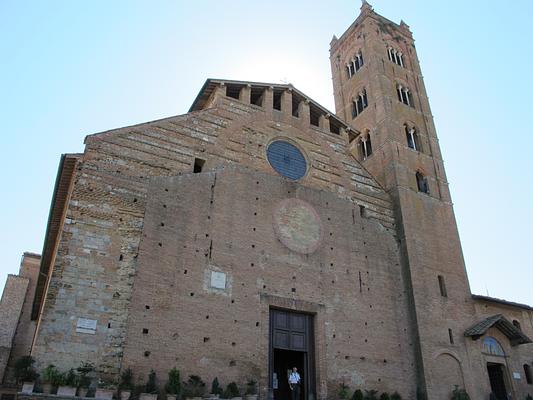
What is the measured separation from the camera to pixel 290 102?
858 inches

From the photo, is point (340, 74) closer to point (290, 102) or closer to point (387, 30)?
point (387, 30)

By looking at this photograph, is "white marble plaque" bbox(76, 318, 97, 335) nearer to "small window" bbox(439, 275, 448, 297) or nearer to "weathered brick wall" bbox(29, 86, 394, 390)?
"weathered brick wall" bbox(29, 86, 394, 390)

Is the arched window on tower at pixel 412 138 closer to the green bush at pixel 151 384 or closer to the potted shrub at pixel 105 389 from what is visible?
the green bush at pixel 151 384

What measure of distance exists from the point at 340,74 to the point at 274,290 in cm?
1914

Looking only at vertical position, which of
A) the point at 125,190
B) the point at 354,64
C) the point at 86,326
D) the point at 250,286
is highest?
the point at 354,64

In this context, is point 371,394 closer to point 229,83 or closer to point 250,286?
point 250,286

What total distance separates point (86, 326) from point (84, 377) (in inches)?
53.0

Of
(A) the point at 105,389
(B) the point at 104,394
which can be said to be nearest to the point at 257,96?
(A) the point at 105,389

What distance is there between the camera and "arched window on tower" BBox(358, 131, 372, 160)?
25.9 meters

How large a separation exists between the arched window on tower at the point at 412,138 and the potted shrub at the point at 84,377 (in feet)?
62.8

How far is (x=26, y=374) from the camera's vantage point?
11.5m

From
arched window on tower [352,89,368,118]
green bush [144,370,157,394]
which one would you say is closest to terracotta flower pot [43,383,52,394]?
green bush [144,370,157,394]

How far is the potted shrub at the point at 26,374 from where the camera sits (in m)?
11.3

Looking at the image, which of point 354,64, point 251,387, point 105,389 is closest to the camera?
point 105,389
